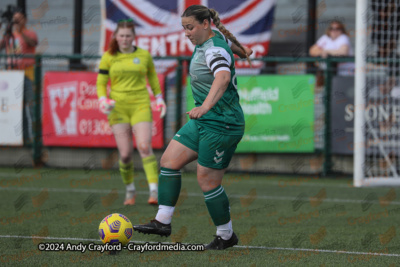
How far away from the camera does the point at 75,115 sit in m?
13.0

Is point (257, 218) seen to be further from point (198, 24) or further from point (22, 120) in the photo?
point (22, 120)

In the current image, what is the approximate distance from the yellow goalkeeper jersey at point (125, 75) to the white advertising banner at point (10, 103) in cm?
492

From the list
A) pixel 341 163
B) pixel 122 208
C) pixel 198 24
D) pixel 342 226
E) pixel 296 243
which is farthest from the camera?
pixel 341 163

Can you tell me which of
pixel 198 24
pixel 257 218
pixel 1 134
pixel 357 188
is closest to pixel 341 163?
pixel 357 188

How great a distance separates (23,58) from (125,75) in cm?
544

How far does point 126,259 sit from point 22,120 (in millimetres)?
8587

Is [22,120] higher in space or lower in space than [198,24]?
lower

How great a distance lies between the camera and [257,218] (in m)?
7.82

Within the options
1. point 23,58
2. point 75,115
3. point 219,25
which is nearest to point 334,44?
point 75,115

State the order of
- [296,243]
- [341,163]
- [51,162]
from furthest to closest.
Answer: [51,162]
[341,163]
[296,243]

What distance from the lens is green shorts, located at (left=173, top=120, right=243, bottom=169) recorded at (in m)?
5.59

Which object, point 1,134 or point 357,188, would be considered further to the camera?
point 1,134

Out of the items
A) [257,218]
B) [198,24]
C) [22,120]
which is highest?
[198,24]

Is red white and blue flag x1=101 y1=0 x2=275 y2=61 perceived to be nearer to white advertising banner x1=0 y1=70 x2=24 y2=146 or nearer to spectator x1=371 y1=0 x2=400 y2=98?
white advertising banner x1=0 y1=70 x2=24 y2=146
